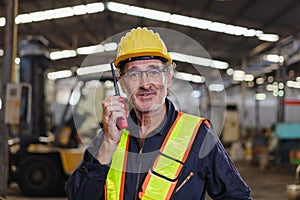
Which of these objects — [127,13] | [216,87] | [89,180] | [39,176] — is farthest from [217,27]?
[89,180]

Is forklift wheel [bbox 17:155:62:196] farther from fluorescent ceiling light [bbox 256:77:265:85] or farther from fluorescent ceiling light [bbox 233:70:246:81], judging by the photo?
fluorescent ceiling light [bbox 256:77:265:85]

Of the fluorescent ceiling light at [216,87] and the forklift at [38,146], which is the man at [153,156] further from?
the forklift at [38,146]

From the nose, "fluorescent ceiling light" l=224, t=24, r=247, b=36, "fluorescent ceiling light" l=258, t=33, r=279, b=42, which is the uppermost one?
"fluorescent ceiling light" l=224, t=24, r=247, b=36

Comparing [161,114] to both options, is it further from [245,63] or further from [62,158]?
[245,63]

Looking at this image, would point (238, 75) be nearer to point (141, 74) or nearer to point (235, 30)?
point (235, 30)

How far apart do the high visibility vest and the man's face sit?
123mm

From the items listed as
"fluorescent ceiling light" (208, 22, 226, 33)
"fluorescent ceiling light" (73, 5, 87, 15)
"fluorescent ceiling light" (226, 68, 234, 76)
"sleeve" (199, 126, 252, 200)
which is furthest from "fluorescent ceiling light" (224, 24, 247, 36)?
"sleeve" (199, 126, 252, 200)

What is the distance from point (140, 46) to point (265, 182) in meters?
12.0

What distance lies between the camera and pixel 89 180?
5.66 feet

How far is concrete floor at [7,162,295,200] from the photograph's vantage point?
34.4 ft

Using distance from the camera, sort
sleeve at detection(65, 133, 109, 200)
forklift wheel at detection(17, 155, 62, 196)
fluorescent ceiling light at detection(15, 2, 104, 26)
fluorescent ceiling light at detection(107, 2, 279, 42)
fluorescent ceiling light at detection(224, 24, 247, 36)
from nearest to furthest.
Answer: sleeve at detection(65, 133, 109, 200) → forklift wheel at detection(17, 155, 62, 196) → fluorescent ceiling light at detection(15, 2, 104, 26) → fluorescent ceiling light at detection(107, 2, 279, 42) → fluorescent ceiling light at detection(224, 24, 247, 36)

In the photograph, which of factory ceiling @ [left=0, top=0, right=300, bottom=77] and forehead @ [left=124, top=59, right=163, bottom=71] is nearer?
forehead @ [left=124, top=59, right=163, bottom=71]

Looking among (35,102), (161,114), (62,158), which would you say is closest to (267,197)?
(62,158)

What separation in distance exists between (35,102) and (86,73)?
8120 millimetres
